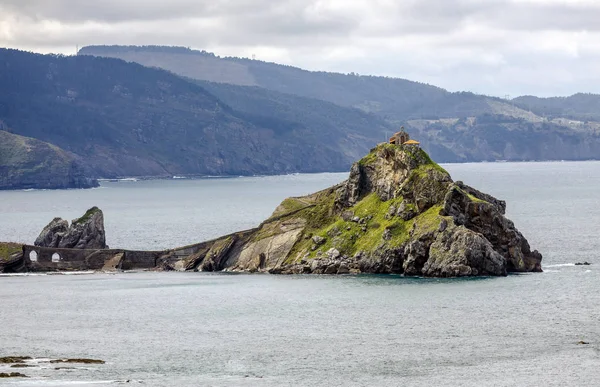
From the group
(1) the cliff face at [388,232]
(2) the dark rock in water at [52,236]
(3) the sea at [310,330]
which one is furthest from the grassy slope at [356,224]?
(2) the dark rock in water at [52,236]

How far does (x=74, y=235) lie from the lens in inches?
7461

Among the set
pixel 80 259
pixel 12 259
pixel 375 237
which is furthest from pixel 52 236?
pixel 375 237

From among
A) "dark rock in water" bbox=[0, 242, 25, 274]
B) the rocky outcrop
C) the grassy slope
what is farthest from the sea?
the rocky outcrop

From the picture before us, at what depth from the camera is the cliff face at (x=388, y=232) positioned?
15338 cm

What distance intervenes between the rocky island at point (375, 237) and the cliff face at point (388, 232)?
14cm

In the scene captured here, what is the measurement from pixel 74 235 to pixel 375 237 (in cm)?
5321

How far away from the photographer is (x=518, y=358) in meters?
107

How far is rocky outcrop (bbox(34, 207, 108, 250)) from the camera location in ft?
622

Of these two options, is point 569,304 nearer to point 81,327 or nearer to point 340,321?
point 340,321

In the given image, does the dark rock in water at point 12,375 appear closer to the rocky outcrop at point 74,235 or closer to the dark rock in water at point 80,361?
the dark rock in water at point 80,361

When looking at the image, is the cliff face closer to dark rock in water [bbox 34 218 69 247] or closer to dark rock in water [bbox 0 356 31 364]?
dark rock in water [bbox 34 218 69 247]

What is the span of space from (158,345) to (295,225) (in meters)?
61.4

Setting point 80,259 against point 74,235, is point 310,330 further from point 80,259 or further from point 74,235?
point 74,235

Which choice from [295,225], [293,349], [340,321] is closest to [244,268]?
[295,225]
